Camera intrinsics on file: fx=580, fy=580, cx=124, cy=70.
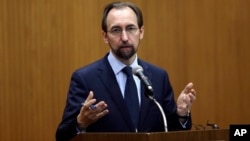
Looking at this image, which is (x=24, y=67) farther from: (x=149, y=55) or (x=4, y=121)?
(x=149, y=55)

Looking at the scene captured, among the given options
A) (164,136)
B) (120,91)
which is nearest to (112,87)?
(120,91)

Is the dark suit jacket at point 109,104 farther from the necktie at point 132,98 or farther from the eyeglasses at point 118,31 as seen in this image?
the eyeglasses at point 118,31

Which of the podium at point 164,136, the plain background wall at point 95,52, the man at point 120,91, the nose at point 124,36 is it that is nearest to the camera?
the podium at point 164,136

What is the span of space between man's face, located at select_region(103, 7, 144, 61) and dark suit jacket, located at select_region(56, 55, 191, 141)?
0.34ft

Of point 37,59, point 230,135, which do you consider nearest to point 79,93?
point 230,135

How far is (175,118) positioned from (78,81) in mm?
510

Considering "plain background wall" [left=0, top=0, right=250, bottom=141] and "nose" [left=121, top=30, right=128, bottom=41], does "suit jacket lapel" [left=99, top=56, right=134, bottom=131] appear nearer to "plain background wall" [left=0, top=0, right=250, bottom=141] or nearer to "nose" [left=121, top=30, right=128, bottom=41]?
"nose" [left=121, top=30, right=128, bottom=41]

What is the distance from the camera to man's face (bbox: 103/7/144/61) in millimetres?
2883

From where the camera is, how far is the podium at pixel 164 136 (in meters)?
2.11

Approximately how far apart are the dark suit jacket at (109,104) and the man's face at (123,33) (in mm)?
105

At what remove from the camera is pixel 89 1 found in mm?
3988

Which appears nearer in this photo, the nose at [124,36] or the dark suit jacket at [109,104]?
the dark suit jacket at [109,104]

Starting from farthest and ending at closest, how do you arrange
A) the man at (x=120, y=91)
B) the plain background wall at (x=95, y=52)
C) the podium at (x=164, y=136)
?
1. the plain background wall at (x=95, y=52)
2. the man at (x=120, y=91)
3. the podium at (x=164, y=136)

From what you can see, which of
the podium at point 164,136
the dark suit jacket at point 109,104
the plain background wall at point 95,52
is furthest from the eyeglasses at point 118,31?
the plain background wall at point 95,52
